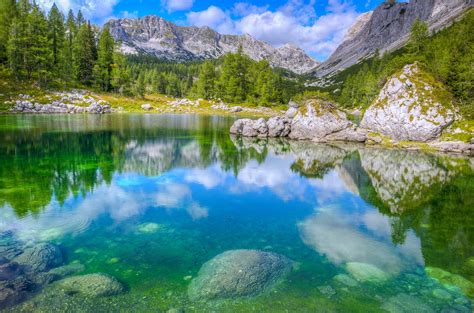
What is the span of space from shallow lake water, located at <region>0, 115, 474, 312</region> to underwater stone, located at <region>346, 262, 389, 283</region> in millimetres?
63

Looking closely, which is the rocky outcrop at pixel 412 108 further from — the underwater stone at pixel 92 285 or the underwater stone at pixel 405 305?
the underwater stone at pixel 92 285

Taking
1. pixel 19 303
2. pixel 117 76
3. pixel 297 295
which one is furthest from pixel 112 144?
pixel 117 76

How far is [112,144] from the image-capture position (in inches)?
1534

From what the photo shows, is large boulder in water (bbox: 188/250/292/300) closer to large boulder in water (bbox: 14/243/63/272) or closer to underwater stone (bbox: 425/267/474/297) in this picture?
large boulder in water (bbox: 14/243/63/272)

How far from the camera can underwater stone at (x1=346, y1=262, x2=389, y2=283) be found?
11.2 meters

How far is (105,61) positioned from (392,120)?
4035 inches

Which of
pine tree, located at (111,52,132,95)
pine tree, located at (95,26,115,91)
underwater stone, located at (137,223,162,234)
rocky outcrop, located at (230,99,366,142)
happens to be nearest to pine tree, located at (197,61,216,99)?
pine tree, located at (111,52,132,95)

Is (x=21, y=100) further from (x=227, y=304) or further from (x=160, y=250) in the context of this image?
(x=227, y=304)

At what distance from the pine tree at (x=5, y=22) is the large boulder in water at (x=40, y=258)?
103 m

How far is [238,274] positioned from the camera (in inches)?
428

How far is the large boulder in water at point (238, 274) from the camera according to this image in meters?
10.0

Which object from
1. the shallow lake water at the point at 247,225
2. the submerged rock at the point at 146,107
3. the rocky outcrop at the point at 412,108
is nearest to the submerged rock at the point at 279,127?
the rocky outcrop at the point at 412,108

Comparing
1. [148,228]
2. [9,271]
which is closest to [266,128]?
[148,228]

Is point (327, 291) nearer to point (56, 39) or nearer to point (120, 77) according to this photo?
point (120, 77)
